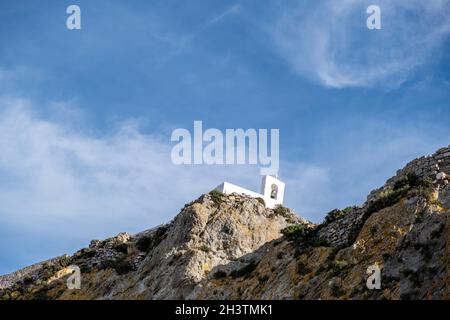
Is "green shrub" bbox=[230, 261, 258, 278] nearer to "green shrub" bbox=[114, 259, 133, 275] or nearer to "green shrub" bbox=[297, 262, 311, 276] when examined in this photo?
"green shrub" bbox=[297, 262, 311, 276]

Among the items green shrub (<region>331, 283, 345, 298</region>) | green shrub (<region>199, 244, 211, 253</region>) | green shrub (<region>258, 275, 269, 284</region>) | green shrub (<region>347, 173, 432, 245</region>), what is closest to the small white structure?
green shrub (<region>199, 244, 211, 253</region>)

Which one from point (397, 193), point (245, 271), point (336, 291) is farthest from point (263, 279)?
point (397, 193)

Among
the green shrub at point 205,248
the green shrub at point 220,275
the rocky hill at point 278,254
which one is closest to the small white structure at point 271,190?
the rocky hill at point 278,254

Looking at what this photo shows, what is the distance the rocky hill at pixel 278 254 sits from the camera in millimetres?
23703

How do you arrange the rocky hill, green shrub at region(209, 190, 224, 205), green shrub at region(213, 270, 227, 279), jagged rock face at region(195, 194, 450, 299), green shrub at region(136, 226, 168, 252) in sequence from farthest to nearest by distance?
green shrub at region(136, 226, 168, 252) < green shrub at region(209, 190, 224, 205) < green shrub at region(213, 270, 227, 279) < the rocky hill < jagged rock face at region(195, 194, 450, 299)

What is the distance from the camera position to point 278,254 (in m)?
33.6

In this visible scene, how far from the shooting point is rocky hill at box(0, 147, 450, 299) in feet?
77.8

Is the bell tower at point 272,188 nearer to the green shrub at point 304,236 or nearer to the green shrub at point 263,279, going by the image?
the green shrub at point 304,236

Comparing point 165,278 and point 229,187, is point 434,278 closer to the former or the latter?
point 165,278

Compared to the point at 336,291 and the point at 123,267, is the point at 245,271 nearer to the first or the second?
the point at 336,291

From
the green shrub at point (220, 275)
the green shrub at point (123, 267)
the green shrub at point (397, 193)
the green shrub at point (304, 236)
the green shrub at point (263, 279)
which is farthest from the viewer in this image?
the green shrub at point (123, 267)

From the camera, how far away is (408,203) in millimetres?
28625

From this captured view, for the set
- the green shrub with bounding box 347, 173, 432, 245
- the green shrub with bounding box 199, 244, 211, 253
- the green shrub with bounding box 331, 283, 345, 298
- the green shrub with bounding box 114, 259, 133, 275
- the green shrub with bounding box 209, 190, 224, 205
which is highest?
the green shrub with bounding box 209, 190, 224, 205
